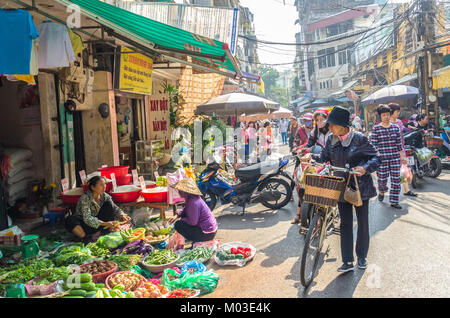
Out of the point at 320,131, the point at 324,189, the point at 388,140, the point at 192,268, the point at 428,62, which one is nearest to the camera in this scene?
the point at 324,189

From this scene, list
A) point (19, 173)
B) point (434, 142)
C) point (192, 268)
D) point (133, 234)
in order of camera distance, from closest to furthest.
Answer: point (192, 268) < point (133, 234) < point (19, 173) < point (434, 142)

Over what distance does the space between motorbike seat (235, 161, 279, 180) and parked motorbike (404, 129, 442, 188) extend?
3.42 m

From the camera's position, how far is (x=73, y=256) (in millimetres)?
4422

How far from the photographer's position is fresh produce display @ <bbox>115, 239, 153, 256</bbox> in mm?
4945

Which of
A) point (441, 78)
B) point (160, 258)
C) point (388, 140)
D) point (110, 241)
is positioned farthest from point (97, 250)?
point (441, 78)

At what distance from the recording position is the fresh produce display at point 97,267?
4000 mm

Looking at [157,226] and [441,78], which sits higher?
[441,78]

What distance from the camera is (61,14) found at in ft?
20.2

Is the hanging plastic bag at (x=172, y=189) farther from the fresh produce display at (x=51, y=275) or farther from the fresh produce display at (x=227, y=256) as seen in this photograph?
the fresh produce display at (x=51, y=275)

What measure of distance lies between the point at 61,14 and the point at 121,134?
170 inches

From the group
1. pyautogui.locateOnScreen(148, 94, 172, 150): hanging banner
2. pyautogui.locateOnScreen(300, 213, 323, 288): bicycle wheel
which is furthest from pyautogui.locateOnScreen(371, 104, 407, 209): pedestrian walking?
pyautogui.locateOnScreen(148, 94, 172, 150): hanging banner

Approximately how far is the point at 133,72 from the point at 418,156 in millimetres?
7166

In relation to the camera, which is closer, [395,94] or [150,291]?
[150,291]

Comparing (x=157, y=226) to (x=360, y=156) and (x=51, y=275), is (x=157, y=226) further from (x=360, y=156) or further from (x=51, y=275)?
(x=360, y=156)
